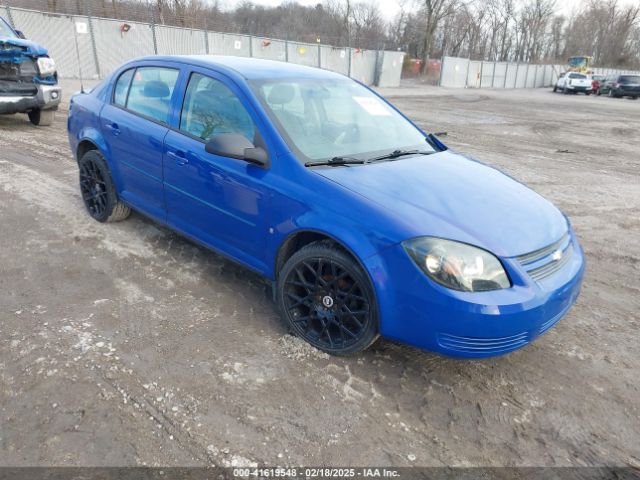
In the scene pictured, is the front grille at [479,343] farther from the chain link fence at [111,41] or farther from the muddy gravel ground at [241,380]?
the chain link fence at [111,41]

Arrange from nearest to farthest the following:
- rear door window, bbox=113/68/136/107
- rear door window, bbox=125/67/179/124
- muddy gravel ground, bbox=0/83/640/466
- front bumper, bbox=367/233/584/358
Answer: muddy gravel ground, bbox=0/83/640/466, front bumper, bbox=367/233/584/358, rear door window, bbox=125/67/179/124, rear door window, bbox=113/68/136/107

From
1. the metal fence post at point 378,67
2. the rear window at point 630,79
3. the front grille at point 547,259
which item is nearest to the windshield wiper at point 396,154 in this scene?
the front grille at point 547,259

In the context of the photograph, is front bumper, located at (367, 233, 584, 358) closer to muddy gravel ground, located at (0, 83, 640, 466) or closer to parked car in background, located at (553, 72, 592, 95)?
muddy gravel ground, located at (0, 83, 640, 466)

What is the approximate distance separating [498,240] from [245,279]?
203 cm

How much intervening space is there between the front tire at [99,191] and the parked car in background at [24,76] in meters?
5.15

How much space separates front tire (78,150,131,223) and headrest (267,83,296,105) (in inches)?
78.9

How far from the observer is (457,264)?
2426mm

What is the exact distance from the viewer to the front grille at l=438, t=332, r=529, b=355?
2.44m

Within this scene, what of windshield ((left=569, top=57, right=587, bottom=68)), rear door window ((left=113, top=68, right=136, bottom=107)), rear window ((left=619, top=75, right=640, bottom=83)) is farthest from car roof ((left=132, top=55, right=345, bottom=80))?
windshield ((left=569, top=57, right=587, bottom=68))

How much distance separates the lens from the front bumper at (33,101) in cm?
852

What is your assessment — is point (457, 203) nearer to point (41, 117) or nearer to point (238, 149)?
point (238, 149)

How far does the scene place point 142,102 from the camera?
4078 millimetres

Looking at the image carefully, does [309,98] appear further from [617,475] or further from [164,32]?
[164,32]

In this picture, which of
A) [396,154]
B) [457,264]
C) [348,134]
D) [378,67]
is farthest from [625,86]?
[457,264]
